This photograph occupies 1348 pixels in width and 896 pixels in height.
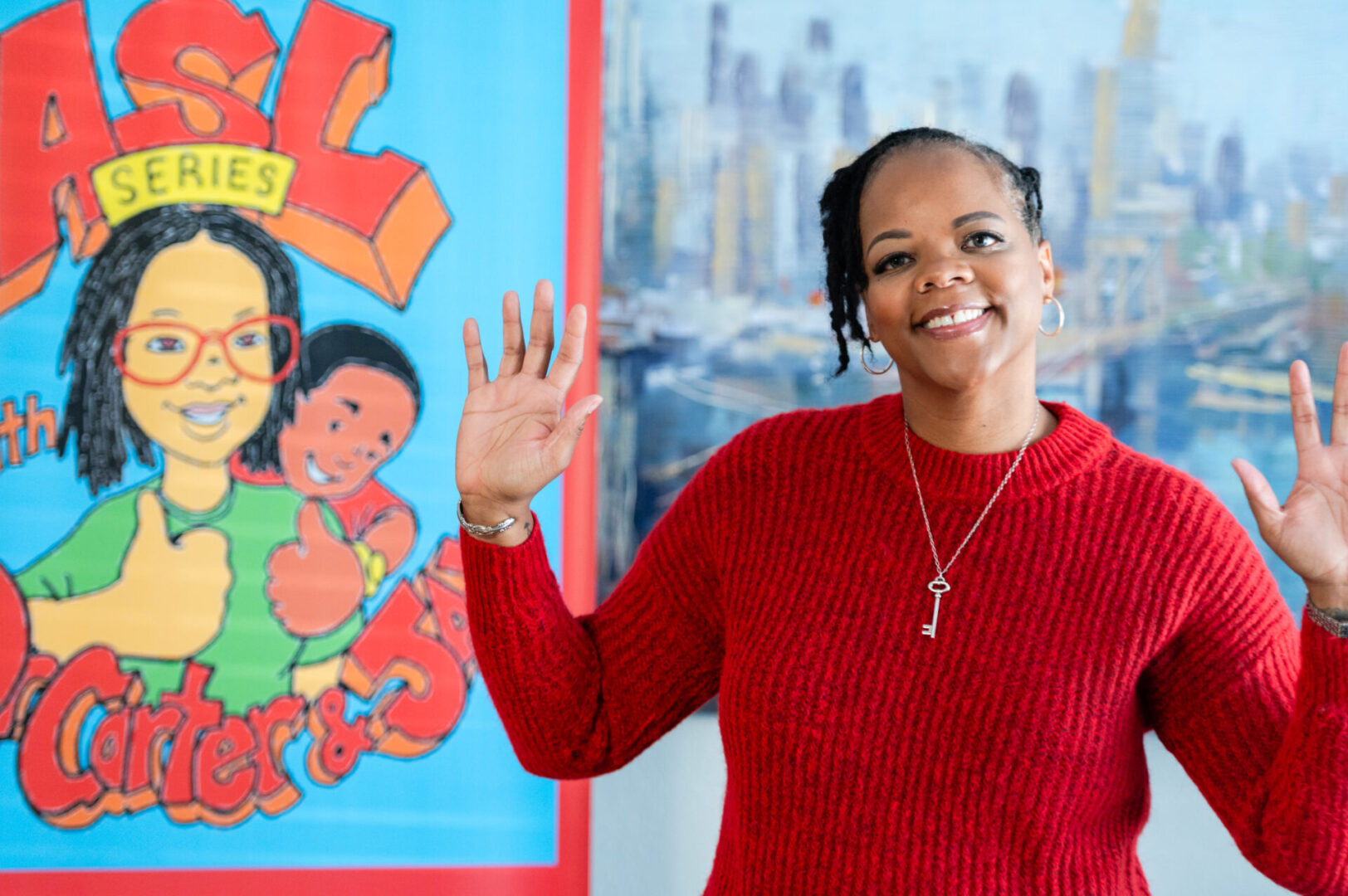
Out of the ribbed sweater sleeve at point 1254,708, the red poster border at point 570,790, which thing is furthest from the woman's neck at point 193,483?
the ribbed sweater sleeve at point 1254,708

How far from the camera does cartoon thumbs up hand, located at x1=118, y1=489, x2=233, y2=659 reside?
5.60ft

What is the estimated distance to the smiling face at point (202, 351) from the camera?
172 cm

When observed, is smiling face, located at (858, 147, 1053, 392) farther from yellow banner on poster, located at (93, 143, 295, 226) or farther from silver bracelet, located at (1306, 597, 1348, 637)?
yellow banner on poster, located at (93, 143, 295, 226)

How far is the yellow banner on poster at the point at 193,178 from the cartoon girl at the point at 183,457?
3cm

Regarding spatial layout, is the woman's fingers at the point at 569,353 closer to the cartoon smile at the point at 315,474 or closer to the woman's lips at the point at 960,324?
the woman's lips at the point at 960,324

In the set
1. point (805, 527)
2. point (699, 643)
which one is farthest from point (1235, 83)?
point (699, 643)

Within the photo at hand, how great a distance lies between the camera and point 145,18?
173cm

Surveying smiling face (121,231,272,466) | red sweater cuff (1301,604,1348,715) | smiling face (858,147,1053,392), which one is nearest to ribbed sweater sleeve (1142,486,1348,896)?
red sweater cuff (1301,604,1348,715)

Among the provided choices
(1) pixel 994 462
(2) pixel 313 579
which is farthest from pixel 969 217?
(2) pixel 313 579

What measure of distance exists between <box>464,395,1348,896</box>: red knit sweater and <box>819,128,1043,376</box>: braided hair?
17 cm

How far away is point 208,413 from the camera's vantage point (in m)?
1.73

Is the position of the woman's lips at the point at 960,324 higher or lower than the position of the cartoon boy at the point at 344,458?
higher

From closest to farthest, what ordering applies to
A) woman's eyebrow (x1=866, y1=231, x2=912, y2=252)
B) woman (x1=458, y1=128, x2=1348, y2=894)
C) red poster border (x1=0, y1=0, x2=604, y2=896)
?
woman (x1=458, y1=128, x2=1348, y2=894), woman's eyebrow (x1=866, y1=231, x2=912, y2=252), red poster border (x1=0, y1=0, x2=604, y2=896)

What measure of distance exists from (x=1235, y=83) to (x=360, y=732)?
180 centimetres
